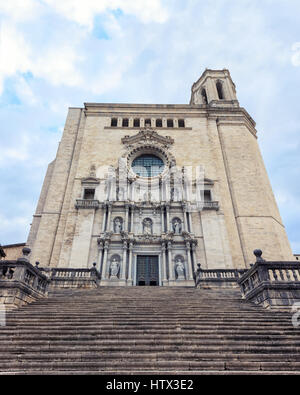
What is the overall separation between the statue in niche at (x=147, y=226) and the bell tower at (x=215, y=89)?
14908 mm

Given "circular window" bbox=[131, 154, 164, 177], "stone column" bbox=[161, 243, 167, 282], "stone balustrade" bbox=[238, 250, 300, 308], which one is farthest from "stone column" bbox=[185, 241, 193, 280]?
"stone balustrade" bbox=[238, 250, 300, 308]

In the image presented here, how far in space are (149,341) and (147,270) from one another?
11.6m

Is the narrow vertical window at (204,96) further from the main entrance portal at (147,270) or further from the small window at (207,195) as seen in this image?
the main entrance portal at (147,270)

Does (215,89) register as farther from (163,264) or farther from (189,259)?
(163,264)

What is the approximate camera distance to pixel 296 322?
5.73m

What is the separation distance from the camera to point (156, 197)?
748 inches

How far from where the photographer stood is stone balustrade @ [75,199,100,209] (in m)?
17.8

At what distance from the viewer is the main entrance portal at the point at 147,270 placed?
1568 cm

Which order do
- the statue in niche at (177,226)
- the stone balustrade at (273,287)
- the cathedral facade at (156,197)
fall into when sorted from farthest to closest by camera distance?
the statue in niche at (177,226), the cathedral facade at (156,197), the stone balustrade at (273,287)

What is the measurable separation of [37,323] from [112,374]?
10.3 ft
